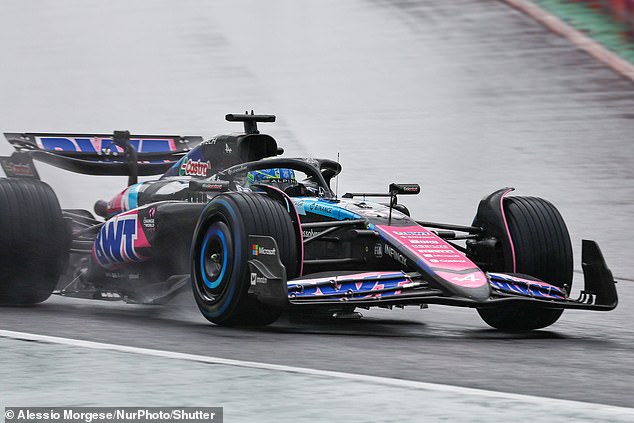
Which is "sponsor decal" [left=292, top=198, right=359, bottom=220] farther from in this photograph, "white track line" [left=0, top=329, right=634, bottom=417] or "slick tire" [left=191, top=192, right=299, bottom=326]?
"white track line" [left=0, top=329, right=634, bottom=417]

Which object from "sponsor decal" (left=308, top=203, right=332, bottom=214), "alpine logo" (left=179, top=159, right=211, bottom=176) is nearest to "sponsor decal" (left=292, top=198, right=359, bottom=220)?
"sponsor decal" (left=308, top=203, right=332, bottom=214)

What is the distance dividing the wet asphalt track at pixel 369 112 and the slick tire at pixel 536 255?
31 centimetres

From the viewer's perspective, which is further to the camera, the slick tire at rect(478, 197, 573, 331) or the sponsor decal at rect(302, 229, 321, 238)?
the sponsor decal at rect(302, 229, 321, 238)

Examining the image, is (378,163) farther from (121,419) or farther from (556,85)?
(121,419)

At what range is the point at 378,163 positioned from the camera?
16.1 meters

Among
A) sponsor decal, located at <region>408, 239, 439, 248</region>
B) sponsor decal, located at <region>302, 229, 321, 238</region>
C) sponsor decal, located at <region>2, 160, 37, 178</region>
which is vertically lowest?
sponsor decal, located at <region>302, 229, 321, 238</region>

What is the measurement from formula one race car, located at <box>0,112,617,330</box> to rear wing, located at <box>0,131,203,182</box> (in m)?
0.04

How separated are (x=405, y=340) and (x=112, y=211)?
13.3 feet

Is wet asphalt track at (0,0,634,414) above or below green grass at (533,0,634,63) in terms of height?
below

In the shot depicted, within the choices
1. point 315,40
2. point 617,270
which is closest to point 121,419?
point 617,270

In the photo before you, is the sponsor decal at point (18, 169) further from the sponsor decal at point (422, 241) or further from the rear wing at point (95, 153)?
the sponsor decal at point (422, 241)

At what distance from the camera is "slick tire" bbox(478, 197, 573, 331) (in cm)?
791

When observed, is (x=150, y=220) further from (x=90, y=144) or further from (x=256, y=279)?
(x=90, y=144)

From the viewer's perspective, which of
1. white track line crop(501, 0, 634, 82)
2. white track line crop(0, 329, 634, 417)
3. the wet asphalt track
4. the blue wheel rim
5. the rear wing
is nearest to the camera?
white track line crop(0, 329, 634, 417)
